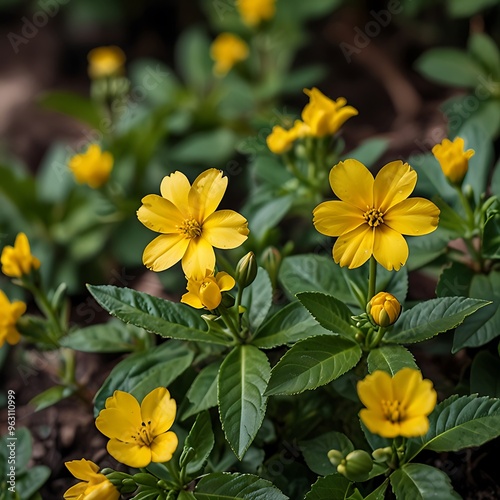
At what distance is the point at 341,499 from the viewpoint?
130 centimetres


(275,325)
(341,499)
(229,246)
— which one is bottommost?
(341,499)

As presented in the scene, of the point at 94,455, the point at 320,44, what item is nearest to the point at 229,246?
the point at 94,455

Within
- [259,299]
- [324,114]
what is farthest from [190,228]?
[324,114]

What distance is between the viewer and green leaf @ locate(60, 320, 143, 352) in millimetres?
1654

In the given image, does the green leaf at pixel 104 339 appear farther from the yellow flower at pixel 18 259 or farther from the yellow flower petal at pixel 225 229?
the yellow flower petal at pixel 225 229

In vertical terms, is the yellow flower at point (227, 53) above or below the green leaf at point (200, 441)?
above

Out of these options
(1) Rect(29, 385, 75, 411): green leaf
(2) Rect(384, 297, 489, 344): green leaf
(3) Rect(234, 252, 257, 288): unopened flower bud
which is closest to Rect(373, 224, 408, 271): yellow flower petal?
(2) Rect(384, 297, 489, 344): green leaf

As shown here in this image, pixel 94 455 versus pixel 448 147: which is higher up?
pixel 448 147

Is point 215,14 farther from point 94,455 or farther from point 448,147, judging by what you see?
point 94,455

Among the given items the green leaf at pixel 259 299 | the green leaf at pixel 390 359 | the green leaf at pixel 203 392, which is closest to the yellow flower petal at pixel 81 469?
the green leaf at pixel 203 392

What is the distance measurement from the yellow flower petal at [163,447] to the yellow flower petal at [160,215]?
1.30ft

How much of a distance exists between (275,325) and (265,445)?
12.9 inches

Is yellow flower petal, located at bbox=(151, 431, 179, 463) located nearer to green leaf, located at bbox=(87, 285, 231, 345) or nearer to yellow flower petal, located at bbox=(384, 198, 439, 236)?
green leaf, located at bbox=(87, 285, 231, 345)

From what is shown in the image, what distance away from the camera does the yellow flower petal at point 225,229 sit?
1317 mm
